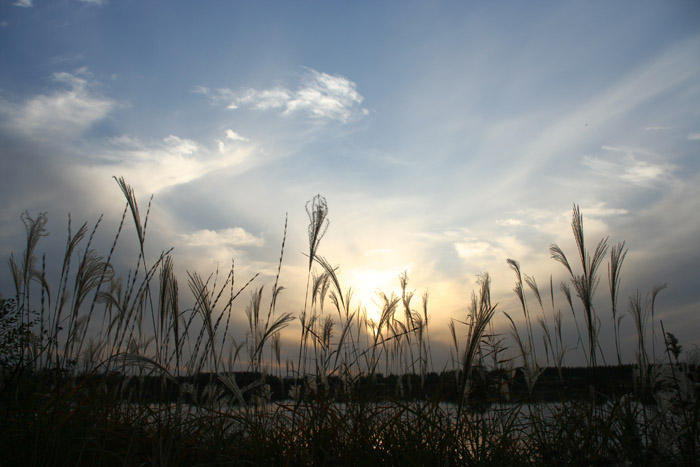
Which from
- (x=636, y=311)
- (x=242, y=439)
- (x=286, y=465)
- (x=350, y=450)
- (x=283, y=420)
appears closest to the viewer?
(x=286, y=465)

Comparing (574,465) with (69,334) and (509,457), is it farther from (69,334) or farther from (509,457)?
(69,334)

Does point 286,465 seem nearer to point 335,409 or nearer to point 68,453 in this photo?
point 335,409

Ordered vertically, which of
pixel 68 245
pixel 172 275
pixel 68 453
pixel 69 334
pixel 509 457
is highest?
pixel 68 245

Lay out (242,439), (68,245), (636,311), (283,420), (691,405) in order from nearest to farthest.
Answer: (242,439) → (691,405) → (283,420) → (68,245) → (636,311)

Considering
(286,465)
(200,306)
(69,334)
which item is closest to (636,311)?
(286,465)

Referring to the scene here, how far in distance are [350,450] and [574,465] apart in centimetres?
117

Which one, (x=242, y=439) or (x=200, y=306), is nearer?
(x=200, y=306)

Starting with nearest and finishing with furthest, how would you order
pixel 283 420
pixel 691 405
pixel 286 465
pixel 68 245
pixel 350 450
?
pixel 286 465, pixel 350 450, pixel 691 405, pixel 283 420, pixel 68 245

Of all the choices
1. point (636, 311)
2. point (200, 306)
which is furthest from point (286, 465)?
point (636, 311)

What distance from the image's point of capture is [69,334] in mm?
2998

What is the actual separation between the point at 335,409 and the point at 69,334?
6.74 feet

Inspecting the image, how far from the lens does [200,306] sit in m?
2.40

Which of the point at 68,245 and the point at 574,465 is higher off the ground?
the point at 68,245

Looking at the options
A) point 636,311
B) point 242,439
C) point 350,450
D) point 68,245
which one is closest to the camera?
point 350,450
